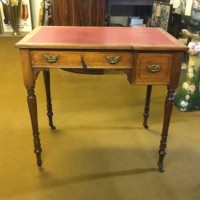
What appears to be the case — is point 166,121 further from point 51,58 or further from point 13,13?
point 13,13

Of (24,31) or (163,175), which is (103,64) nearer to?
(163,175)

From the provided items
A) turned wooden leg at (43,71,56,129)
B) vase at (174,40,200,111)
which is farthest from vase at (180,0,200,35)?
turned wooden leg at (43,71,56,129)

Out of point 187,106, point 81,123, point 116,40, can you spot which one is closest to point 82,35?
point 116,40

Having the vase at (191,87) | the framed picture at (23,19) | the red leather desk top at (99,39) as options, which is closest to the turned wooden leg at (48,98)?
the red leather desk top at (99,39)

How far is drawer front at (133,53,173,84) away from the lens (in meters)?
1.20

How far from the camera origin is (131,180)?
4.65ft

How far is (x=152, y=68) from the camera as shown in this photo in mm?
1216

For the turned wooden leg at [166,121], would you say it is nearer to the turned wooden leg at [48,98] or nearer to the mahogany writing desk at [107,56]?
the mahogany writing desk at [107,56]

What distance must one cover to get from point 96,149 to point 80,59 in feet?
2.29

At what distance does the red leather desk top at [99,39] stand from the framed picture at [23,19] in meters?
3.28

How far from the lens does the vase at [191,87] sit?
6.59 ft

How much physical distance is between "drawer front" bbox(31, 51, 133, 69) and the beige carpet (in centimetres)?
64

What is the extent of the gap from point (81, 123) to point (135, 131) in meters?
0.41

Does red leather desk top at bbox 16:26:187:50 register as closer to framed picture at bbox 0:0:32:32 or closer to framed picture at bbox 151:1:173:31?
framed picture at bbox 151:1:173:31
